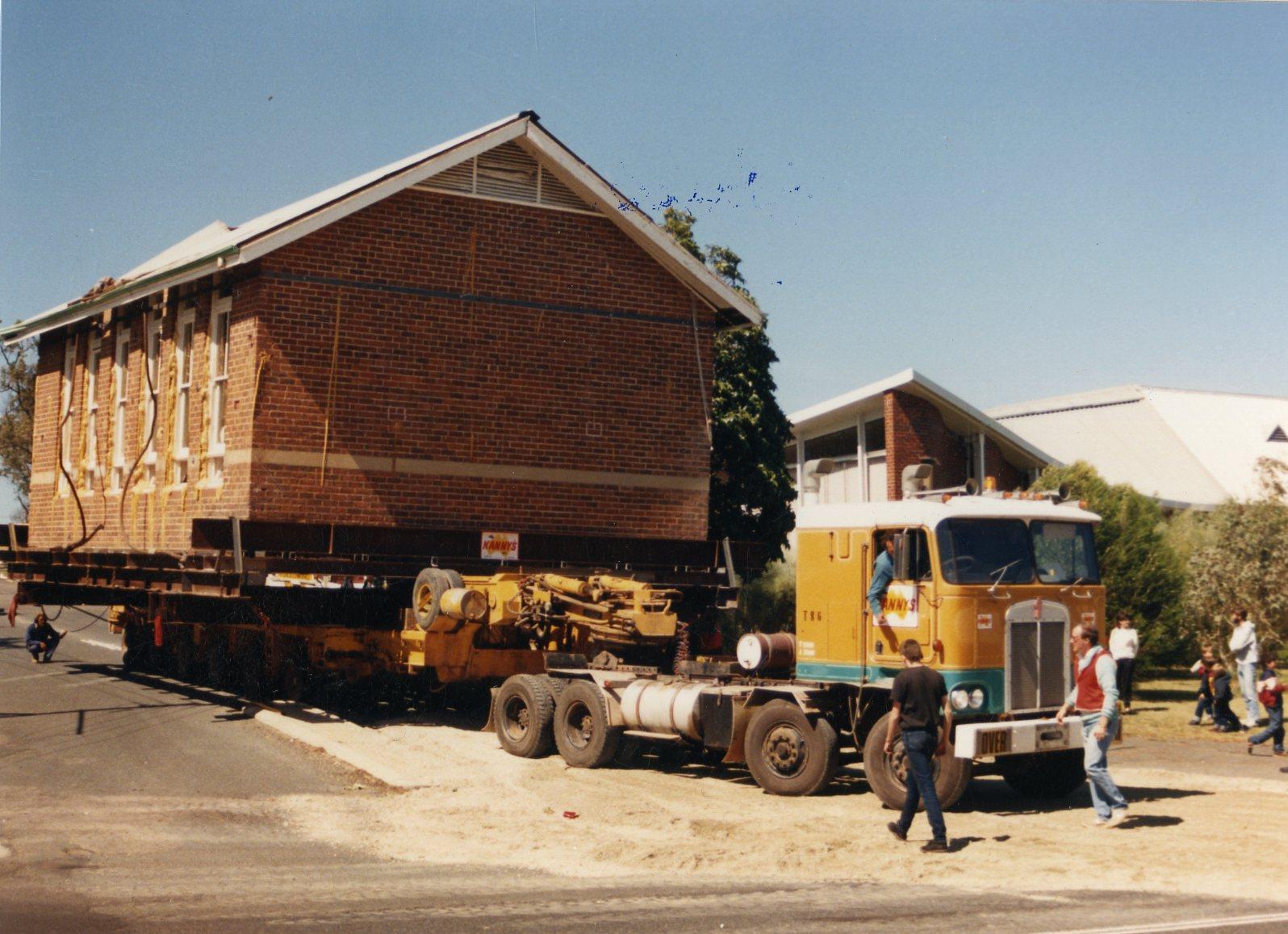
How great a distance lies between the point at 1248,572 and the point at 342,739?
54.1 feet

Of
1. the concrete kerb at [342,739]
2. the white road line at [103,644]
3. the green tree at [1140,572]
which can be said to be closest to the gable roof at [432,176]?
the concrete kerb at [342,739]

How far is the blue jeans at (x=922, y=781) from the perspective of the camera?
10906mm

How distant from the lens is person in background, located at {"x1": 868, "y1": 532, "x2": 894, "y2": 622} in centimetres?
1320

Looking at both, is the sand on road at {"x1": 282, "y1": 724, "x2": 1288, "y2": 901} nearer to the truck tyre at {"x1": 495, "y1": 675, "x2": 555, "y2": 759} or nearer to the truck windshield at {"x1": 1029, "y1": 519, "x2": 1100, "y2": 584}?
the truck tyre at {"x1": 495, "y1": 675, "x2": 555, "y2": 759}

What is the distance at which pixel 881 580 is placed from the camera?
13.2m

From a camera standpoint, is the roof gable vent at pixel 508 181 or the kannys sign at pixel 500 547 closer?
the kannys sign at pixel 500 547

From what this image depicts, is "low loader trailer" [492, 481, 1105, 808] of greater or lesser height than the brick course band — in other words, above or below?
below

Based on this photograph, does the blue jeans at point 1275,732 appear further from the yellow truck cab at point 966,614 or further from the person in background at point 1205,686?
the yellow truck cab at point 966,614

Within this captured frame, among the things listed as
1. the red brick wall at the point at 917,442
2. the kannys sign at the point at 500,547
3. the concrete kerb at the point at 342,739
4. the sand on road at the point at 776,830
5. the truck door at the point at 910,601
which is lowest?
the sand on road at the point at 776,830

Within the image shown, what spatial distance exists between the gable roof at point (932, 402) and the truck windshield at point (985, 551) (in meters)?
20.0

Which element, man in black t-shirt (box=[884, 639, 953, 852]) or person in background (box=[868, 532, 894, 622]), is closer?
man in black t-shirt (box=[884, 639, 953, 852])

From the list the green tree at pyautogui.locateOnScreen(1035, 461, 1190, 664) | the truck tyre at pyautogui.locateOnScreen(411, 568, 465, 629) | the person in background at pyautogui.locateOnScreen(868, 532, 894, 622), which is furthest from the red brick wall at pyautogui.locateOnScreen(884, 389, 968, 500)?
the person in background at pyautogui.locateOnScreen(868, 532, 894, 622)

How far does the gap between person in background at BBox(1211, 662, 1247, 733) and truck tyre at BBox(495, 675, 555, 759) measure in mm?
10670

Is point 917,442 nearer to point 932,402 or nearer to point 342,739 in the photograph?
point 932,402
